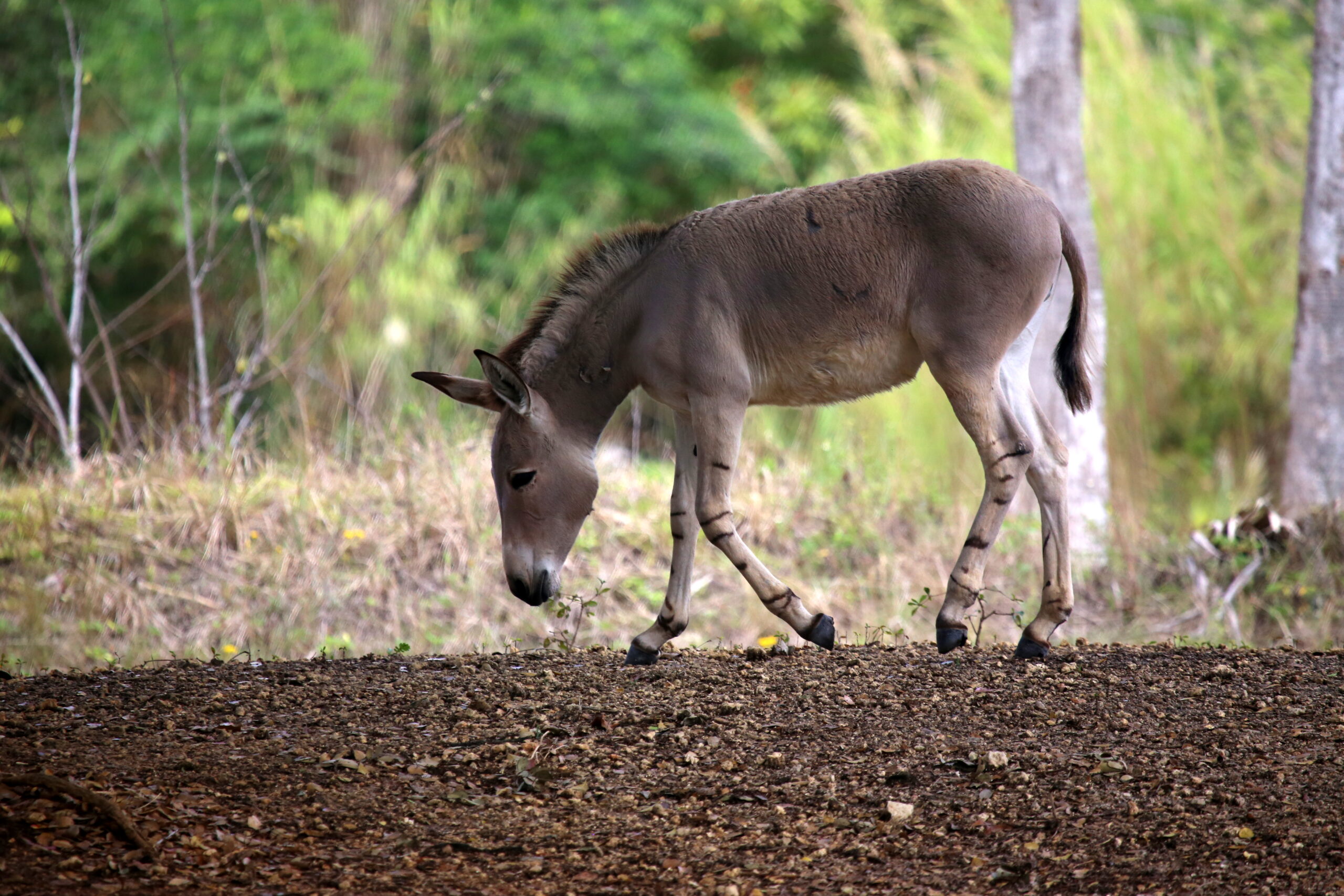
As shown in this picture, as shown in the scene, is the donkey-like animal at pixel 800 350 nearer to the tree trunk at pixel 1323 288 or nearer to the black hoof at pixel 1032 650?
the black hoof at pixel 1032 650

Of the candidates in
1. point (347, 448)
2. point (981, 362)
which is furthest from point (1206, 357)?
point (347, 448)

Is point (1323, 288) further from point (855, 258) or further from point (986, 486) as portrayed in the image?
point (855, 258)

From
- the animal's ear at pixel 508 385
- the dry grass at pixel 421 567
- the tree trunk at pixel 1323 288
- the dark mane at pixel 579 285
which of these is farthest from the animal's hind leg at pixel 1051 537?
the tree trunk at pixel 1323 288

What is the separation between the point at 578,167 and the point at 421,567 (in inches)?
361

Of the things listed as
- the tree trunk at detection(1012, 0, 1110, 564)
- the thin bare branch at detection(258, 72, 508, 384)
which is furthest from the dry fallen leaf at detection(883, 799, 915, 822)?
the thin bare branch at detection(258, 72, 508, 384)

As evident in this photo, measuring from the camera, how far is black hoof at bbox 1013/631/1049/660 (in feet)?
16.0

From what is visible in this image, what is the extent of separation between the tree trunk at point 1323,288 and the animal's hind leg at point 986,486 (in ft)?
14.1

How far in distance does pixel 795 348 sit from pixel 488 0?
12.0m

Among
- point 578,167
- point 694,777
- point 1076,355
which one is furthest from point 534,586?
point 578,167

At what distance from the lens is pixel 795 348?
16.4ft

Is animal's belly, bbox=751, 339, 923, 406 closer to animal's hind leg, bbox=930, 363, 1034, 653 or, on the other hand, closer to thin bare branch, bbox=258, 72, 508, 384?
animal's hind leg, bbox=930, 363, 1034, 653

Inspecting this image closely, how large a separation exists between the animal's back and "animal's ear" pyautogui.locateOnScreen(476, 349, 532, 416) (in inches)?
35.0

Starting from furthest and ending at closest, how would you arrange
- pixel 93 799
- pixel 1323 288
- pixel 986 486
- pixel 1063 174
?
1. pixel 1063 174
2. pixel 1323 288
3. pixel 986 486
4. pixel 93 799

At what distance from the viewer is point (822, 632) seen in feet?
16.7
